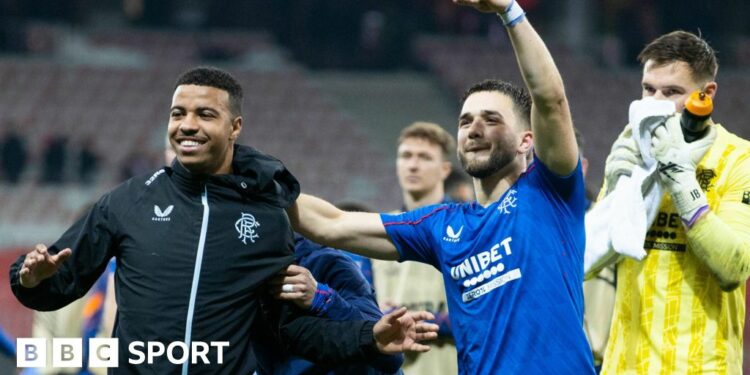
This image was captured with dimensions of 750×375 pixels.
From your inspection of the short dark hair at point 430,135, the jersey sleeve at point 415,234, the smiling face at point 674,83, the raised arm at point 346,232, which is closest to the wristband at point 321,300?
the raised arm at point 346,232

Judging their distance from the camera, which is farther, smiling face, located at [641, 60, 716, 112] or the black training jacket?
smiling face, located at [641, 60, 716, 112]

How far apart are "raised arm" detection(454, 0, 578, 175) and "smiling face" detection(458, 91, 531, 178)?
0.26m

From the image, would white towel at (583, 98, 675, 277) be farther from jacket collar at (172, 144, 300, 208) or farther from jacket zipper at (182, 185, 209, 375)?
jacket zipper at (182, 185, 209, 375)

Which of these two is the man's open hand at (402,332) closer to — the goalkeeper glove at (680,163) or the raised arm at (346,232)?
the raised arm at (346,232)

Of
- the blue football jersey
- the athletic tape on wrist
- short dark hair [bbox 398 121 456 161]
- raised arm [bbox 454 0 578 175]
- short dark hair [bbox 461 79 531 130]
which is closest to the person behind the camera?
raised arm [bbox 454 0 578 175]

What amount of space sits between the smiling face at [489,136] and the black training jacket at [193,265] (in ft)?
2.29

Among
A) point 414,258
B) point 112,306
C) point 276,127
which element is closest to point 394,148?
point 276,127

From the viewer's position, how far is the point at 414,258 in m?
4.27

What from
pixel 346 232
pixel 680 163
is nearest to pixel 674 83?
pixel 680 163

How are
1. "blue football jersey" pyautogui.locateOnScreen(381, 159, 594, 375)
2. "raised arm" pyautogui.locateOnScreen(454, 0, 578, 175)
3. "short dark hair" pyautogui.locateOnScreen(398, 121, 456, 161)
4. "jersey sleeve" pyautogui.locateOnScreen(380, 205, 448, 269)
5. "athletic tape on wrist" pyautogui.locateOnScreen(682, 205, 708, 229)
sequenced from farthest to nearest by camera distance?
"short dark hair" pyautogui.locateOnScreen(398, 121, 456, 161)
"jersey sleeve" pyautogui.locateOnScreen(380, 205, 448, 269)
"athletic tape on wrist" pyautogui.locateOnScreen(682, 205, 708, 229)
"blue football jersey" pyautogui.locateOnScreen(381, 159, 594, 375)
"raised arm" pyautogui.locateOnScreen(454, 0, 578, 175)

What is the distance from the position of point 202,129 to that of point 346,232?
0.69m

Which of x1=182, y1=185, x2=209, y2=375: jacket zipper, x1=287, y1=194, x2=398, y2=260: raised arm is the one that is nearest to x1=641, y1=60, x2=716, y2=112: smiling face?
x1=287, y1=194, x2=398, y2=260: raised arm

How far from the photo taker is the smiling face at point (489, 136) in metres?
3.99

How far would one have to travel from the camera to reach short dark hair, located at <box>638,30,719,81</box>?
4.27 m
